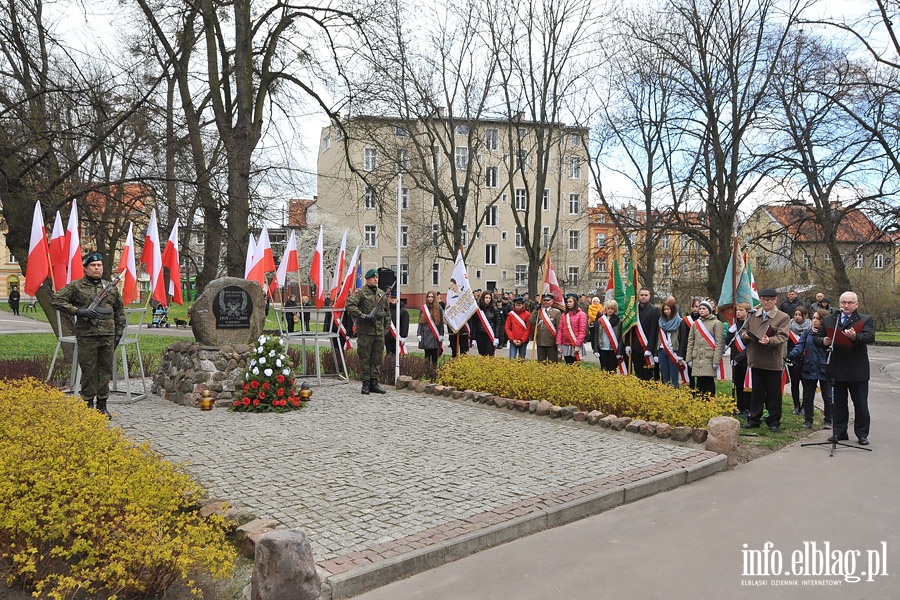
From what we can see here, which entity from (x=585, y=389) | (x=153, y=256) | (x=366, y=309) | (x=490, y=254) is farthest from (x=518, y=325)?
(x=490, y=254)

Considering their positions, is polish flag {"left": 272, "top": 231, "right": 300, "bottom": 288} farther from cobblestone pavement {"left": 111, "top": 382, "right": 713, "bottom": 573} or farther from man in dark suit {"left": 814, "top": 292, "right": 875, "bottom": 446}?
man in dark suit {"left": 814, "top": 292, "right": 875, "bottom": 446}

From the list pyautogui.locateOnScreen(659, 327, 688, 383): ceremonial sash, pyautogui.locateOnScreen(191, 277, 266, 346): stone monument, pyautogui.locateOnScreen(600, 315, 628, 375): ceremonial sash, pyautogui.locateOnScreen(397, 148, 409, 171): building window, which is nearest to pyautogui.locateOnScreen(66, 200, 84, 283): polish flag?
pyautogui.locateOnScreen(191, 277, 266, 346): stone monument

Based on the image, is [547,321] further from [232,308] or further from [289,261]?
[232,308]

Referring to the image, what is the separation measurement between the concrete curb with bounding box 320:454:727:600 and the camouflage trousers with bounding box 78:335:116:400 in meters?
6.62

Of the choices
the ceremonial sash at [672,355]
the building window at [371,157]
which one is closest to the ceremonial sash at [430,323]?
the ceremonial sash at [672,355]

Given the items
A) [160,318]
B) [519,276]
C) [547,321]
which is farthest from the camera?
[519,276]

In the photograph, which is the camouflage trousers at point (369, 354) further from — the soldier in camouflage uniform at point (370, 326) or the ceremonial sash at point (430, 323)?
the ceremonial sash at point (430, 323)

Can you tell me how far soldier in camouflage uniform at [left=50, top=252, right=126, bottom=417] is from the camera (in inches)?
362

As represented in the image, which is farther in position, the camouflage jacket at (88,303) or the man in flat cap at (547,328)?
the man in flat cap at (547,328)

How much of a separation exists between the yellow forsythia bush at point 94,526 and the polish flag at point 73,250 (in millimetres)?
6735

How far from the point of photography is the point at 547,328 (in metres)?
14.0

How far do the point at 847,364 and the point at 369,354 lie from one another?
7415mm

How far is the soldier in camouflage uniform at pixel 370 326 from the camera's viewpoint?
12.0 metres

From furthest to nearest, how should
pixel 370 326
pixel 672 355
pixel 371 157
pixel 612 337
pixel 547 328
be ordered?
pixel 371 157
pixel 547 328
pixel 612 337
pixel 370 326
pixel 672 355
